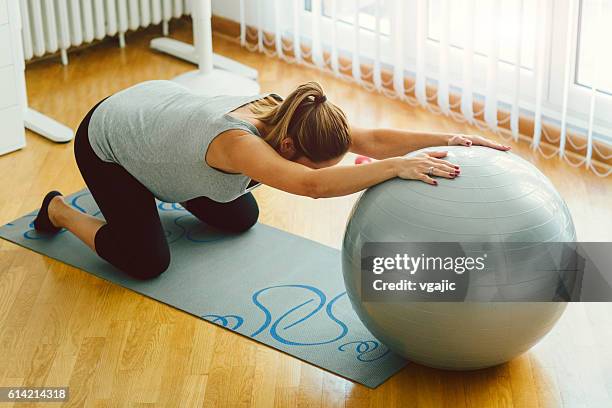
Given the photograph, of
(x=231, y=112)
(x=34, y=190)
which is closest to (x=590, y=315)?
(x=231, y=112)

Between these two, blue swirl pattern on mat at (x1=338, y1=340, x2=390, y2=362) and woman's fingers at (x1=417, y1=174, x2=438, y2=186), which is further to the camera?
blue swirl pattern on mat at (x1=338, y1=340, x2=390, y2=362)

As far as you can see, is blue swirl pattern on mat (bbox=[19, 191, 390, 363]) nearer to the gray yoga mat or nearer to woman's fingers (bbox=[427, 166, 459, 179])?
the gray yoga mat

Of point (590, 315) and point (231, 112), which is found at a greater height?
point (231, 112)

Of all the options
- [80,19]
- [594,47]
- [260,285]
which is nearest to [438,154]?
[260,285]

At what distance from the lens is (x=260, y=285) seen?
279 cm

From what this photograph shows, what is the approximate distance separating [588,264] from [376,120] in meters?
1.21

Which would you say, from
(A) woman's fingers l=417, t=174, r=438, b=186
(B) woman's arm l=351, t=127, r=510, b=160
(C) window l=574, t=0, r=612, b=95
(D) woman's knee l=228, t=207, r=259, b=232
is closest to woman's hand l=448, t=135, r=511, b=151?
(B) woman's arm l=351, t=127, r=510, b=160

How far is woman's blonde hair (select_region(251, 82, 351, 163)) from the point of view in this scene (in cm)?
240

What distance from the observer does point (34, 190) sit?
3330 millimetres

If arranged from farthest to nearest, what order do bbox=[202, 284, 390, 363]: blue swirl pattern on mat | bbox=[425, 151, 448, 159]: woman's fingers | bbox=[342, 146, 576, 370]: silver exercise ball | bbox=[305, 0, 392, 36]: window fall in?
bbox=[305, 0, 392, 36]: window, bbox=[202, 284, 390, 363]: blue swirl pattern on mat, bbox=[425, 151, 448, 159]: woman's fingers, bbox=[342, 146, 576, 370]: silver exercise ball

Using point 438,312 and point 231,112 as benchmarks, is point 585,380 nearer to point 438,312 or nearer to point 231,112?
point 438,312

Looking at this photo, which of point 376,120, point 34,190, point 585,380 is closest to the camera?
point 585,380

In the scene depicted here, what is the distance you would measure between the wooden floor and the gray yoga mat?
0.13 feet

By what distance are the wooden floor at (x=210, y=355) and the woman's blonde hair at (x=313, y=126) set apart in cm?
54
